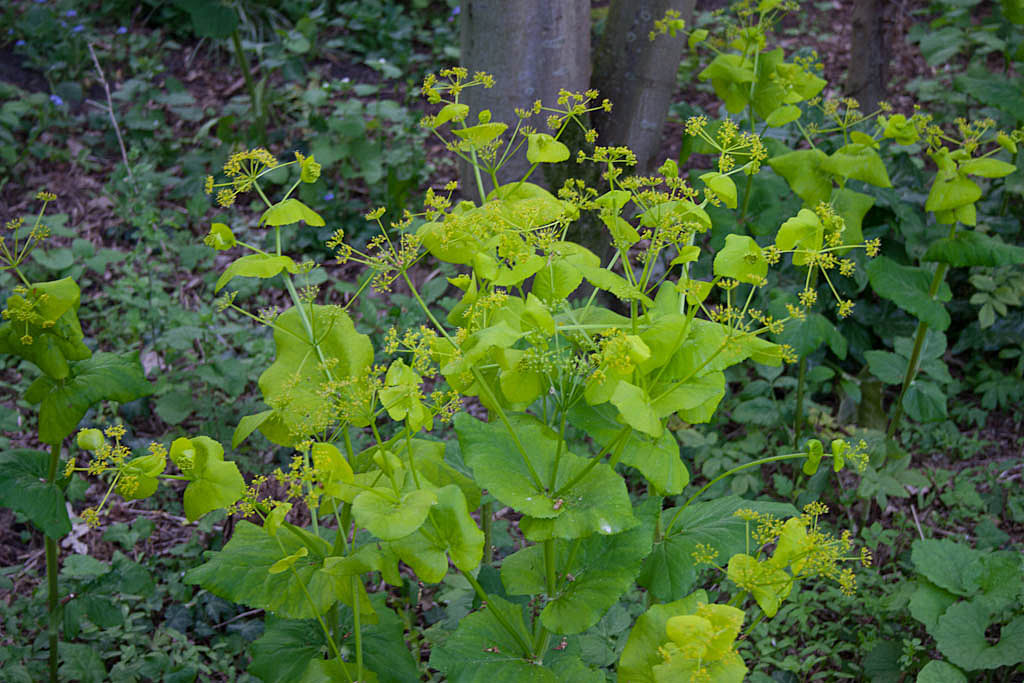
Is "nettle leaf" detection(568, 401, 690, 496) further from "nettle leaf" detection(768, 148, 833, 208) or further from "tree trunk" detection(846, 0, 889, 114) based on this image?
"tree trunk" detection(846, 0, 889, 114)

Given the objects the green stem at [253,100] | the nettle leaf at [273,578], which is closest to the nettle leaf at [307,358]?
the nettle leaf at [273,578]

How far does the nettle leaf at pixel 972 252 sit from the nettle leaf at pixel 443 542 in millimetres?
1618

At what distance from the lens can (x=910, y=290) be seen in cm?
224

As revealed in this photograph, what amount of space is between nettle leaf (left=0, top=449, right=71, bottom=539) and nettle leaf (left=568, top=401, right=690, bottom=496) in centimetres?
121

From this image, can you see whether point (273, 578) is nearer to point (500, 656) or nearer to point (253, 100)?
point (500, 656)

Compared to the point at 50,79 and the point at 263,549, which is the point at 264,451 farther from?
the point at 50,79

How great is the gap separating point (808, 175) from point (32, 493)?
219 cm

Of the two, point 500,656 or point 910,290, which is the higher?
point 910,290

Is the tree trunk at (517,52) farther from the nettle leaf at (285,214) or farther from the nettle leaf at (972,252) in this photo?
the nettle leaf at (972,252)

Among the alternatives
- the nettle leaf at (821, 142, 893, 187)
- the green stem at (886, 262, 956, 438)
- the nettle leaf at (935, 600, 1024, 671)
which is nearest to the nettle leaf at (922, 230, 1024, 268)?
the green stem at (886, 262, 956, 438)

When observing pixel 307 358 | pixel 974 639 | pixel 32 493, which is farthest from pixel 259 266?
pixel 974 639

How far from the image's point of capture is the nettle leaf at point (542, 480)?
4.17ft

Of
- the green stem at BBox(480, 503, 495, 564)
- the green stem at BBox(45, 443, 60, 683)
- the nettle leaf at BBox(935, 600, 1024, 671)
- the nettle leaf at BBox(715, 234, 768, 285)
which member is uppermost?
the nettle leaf at BBox(715, 234, 768, 285)

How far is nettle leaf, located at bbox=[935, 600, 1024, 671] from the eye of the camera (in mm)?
1755
